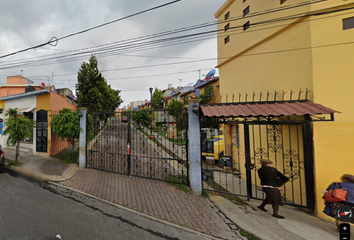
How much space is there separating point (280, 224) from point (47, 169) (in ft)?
27.6

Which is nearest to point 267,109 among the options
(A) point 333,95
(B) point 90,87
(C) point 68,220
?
(A) point 333,95

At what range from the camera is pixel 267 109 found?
393cm

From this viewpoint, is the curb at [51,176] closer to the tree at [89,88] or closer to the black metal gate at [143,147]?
the black metal gate at [143,147]

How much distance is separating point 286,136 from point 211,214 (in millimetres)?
3381

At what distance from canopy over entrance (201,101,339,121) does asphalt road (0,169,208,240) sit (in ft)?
9.60

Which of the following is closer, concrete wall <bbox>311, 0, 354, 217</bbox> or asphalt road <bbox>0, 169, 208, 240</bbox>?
asphalt road <bbox>0, 169, 208, 240</bbox>

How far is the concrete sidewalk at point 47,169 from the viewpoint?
5523 mm

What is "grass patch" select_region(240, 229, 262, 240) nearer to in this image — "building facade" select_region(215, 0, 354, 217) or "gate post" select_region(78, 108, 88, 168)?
"building facade" select_region(215, 0, 354, 217)

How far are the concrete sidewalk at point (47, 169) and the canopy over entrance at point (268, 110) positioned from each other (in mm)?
5931

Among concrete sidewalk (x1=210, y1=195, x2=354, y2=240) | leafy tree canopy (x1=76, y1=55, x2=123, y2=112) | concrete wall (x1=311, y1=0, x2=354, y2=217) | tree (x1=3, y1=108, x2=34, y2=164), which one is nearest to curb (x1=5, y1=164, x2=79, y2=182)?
tree (x1=3, y1=108, x2=34, y2=164)

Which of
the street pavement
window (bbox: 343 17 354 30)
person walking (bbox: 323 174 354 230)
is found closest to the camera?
person walking (bbox: 323 174 354 230)

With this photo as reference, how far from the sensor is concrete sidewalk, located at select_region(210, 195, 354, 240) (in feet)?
9.82

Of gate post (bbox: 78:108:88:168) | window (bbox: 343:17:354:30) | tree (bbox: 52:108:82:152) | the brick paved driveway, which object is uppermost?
window (bbox: 343:17:354:30)

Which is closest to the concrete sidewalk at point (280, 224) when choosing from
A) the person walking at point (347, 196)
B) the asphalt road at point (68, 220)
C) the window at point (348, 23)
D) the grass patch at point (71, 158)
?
the person walking at point (347, 196)
